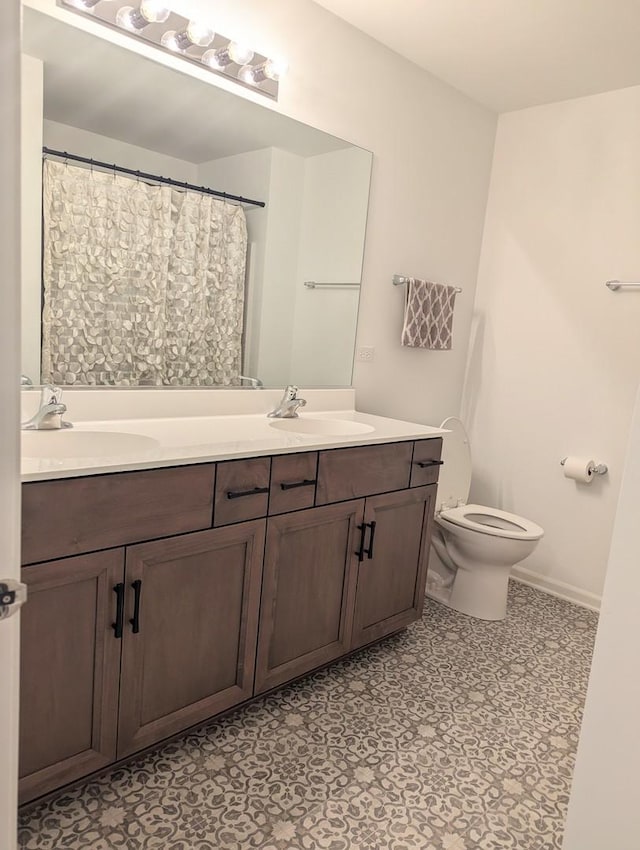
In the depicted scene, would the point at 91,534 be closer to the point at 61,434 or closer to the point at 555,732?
the point at 61,434

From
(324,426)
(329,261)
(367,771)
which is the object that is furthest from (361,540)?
(329,261)

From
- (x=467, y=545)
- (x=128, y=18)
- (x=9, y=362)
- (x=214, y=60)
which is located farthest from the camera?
(x=467, y=545)

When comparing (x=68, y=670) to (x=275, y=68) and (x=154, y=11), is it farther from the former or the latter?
(x=275, y=68)

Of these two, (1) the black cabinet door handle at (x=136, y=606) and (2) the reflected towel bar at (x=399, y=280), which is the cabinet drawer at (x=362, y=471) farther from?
(2) the reflected towel bar at (x=399, y=280)

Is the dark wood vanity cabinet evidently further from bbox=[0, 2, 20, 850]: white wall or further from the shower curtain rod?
the shower curtain rod

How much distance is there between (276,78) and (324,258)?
0.69 metres

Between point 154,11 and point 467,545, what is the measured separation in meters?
2.30

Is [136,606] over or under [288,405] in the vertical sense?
under

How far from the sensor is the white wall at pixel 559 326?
113 inches

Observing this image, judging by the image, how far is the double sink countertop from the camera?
4.72 ft

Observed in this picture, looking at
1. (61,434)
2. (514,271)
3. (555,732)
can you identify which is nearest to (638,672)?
(555,732)

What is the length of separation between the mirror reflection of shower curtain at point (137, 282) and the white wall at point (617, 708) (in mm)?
1624

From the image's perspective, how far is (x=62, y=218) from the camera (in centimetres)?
184

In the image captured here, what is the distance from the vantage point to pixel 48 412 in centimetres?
173
